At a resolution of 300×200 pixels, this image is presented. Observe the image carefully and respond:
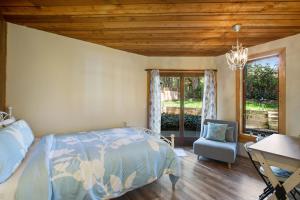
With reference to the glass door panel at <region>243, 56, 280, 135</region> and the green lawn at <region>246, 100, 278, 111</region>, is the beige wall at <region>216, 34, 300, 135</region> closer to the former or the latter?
the glass door panel at <region>243, 56, 280, 135</region>

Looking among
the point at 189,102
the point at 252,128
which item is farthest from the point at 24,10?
the point at 252,128

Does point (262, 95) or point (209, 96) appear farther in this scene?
point (209, 96)

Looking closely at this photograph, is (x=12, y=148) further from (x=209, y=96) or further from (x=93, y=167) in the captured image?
(x=209, y=96)

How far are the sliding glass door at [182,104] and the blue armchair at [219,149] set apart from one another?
96 cm

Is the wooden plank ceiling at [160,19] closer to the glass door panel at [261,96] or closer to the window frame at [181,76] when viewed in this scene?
the glass door panel at [261,96]

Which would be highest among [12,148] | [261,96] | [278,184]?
[261,96]

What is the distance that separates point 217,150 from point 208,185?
0.88 metres

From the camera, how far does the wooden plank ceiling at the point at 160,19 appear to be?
208 centimetres

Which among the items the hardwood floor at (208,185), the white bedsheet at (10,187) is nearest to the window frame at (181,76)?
the hardwood floor at (208,185)

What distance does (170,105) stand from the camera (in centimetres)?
476

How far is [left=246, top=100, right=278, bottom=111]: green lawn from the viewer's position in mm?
3471

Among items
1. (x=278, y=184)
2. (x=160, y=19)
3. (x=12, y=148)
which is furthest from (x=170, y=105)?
(x=12, y=148)

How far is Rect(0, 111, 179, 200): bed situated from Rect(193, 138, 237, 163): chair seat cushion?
49.3 inches

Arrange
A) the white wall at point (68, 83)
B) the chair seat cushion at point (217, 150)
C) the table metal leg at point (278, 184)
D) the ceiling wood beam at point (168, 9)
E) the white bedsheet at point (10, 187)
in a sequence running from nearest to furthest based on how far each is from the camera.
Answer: the white bedsheet at point (10, 187), the table metal leg at point (278, 184), the ceiling wood beam at point (168, 9), the white wall at point (68, 83), the chair seat cushion at point (217, 150)
